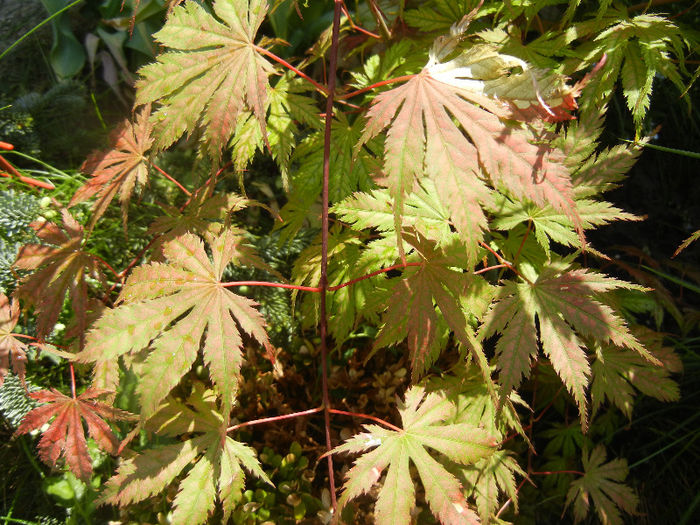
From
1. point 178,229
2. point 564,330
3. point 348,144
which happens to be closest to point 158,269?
point 178,229

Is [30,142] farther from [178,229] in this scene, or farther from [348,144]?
[348,144]

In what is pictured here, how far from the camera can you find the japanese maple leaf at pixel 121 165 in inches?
53.4

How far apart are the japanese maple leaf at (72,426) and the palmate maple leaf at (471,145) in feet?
3.13

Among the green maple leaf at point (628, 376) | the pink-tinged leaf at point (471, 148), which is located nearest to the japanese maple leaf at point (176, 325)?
the pink-tinged leaf at point (471, 148)

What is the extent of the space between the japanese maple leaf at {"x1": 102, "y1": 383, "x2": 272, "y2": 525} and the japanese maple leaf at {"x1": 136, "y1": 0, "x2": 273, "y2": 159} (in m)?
0.75

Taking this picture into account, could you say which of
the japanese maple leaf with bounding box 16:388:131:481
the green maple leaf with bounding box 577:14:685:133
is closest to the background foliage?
the green maple leaf with bounding box 577:14:685:133

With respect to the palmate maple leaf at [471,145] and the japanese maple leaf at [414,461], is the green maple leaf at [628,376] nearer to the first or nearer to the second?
the japanese maple leaf at [414,461]

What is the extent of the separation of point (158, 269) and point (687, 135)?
2311 mm

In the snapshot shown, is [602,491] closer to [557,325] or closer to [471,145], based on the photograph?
[557,325]

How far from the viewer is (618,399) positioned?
139 cm

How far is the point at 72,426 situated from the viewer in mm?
1225

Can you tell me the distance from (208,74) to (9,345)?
0.93 m

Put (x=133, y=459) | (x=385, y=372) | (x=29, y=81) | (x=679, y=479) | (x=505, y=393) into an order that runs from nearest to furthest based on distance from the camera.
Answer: (x=505, y=393) < (x=133, y=459) < (x=679, y=479) < (x=385, y=372) < (x=29, y=81)

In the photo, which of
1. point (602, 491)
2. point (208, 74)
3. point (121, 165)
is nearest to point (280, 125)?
point (208, 74)
